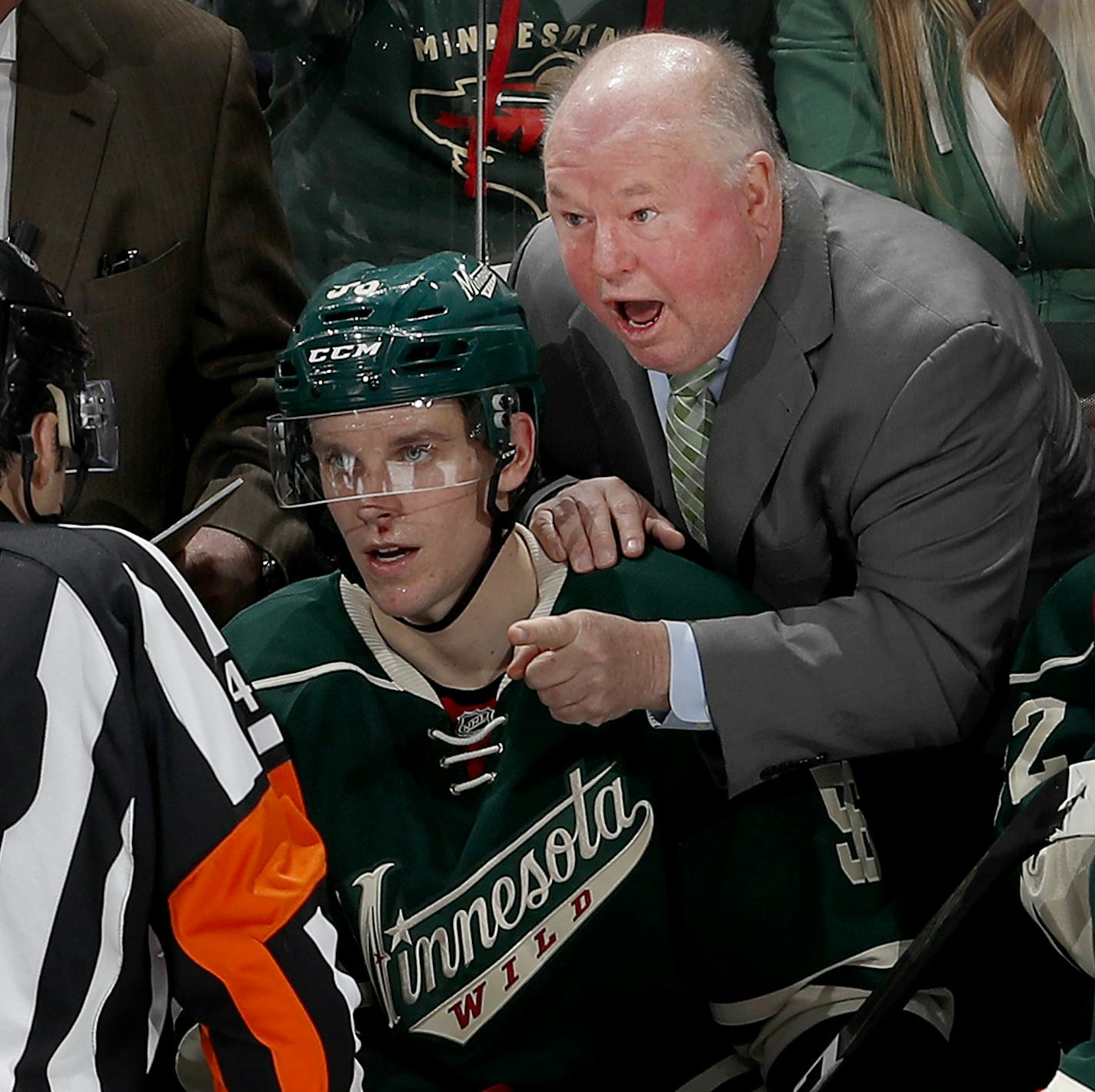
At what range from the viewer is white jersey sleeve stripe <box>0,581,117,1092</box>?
4.08 feet

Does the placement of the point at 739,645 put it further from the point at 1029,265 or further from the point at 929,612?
the point at 1029,265

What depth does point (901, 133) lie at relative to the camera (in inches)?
100

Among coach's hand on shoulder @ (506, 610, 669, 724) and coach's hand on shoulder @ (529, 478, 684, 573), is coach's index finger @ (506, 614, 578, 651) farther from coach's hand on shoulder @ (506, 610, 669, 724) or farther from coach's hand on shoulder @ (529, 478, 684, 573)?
coach's hand on shoulder @ (529, 478, 684, 573)

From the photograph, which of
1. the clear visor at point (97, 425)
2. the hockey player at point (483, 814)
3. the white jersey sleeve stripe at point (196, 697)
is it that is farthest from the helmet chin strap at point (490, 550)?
the white jersey sleeve stripe at point (196, 697)

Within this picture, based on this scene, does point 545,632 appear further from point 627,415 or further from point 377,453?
point 627,415

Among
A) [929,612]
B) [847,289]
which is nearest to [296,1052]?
[929,612]

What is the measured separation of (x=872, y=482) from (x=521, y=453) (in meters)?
0.39

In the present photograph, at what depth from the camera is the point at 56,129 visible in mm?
2158

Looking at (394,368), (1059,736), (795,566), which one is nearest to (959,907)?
(1059,736)

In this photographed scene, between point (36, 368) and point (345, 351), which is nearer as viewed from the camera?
point (36, 368)

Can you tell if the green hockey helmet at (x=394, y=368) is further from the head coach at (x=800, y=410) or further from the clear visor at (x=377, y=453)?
the head coach at (x=800, y=410)

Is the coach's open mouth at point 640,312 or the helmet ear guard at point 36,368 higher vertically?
the helmet ear guard at point 36,368

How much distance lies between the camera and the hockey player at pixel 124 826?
1.25 metres

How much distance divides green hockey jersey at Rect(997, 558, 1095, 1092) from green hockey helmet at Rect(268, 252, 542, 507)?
0.59 m
